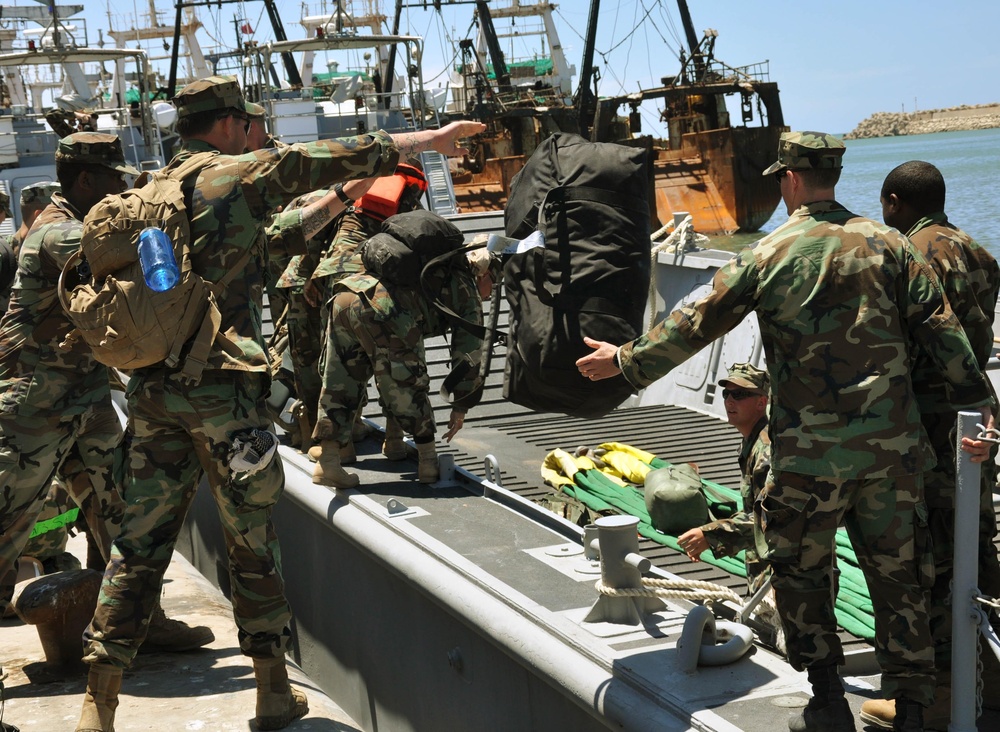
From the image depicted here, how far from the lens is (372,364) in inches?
248

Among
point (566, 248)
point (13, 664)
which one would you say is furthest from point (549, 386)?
point (13, 664)

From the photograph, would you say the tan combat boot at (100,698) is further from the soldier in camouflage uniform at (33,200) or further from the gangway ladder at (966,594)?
the gangway ladder at (966,594)

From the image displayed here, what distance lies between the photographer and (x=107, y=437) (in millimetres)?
5523

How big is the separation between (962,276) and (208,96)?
8.48 ft

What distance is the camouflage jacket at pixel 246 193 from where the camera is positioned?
425cm

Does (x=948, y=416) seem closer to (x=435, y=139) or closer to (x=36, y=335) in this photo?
(x=435, y=139)

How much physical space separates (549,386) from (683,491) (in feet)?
4.13

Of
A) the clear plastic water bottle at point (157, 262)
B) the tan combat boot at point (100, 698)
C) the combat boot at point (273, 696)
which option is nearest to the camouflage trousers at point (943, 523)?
the combat boot at point (273, 696)

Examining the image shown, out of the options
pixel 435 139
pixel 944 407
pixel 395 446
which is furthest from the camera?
pixel 395 446

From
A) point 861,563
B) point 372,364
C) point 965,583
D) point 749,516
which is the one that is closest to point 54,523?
point 372,364

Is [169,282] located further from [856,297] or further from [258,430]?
[856,297]

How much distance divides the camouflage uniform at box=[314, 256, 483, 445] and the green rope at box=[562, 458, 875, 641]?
0.83 metres

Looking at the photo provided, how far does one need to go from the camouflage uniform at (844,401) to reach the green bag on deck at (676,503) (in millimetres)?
2053

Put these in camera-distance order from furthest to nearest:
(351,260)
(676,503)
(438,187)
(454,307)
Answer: (438,187)
(351,260)
(454,307)
(676,503)
